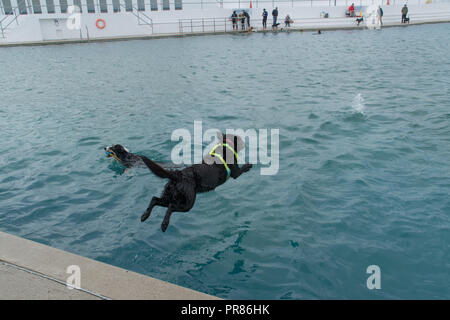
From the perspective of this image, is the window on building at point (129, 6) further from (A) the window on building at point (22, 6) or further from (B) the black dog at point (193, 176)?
(B) the black dog at point (193, 176)

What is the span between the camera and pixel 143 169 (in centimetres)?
682

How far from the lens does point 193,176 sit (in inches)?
167

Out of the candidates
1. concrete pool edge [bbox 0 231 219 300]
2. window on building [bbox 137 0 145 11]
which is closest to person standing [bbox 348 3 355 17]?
window on building [bbox 137 0 145 11]

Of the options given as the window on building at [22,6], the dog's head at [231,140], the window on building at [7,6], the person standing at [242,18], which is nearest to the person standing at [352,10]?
the person standing at [242,18]

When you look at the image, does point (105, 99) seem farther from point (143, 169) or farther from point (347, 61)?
point (347, 61)

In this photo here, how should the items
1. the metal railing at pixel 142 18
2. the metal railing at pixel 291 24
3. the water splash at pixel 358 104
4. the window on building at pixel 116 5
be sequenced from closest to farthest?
the water splash at pixel 358 104 → the metal railing at pixel 142 18 → the metal railing at pixel 291 24 → the window on building at pixel 116 5

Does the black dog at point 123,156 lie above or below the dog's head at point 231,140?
below

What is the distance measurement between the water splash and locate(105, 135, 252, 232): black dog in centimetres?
581

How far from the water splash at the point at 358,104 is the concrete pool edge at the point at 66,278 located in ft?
26.3

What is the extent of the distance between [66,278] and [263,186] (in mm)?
→ 3543

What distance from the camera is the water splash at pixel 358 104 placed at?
32.4 feet

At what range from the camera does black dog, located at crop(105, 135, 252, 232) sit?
155 inches

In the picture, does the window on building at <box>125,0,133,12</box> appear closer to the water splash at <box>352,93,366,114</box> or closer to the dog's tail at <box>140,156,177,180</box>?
the water splash at <box>352,93,366,114</box>
